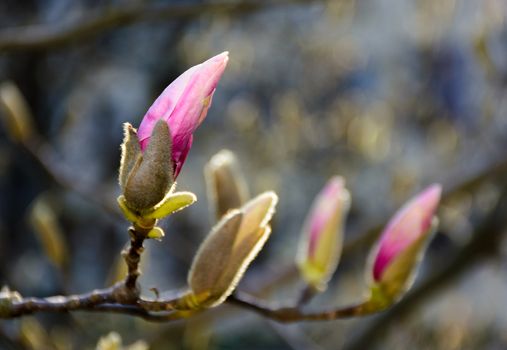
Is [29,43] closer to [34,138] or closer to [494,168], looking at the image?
[34,138]

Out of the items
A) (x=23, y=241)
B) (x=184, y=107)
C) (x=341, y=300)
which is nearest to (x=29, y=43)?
(x=184, y=107)

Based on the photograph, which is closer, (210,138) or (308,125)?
(308,125)

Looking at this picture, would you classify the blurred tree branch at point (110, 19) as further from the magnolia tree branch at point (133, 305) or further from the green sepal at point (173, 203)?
the green sepal at point (173, 203)

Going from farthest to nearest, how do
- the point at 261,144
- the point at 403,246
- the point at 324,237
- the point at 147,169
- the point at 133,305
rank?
1. the point at 261,144
2. the point at 324,237
3. the point at 403,246
4. the point at 133,305
5. the point at 147,169

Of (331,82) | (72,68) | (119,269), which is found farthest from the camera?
(331,82)

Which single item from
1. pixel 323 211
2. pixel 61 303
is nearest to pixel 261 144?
pixel 323 211

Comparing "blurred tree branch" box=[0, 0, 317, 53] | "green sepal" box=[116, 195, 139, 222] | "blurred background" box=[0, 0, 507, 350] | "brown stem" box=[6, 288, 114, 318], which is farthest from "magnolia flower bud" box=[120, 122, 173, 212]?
"blurred tree branch" box=[0, 0, 317, 53]

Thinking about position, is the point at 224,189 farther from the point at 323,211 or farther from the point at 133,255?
the point at 133,255

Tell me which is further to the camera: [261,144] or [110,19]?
[261,144]

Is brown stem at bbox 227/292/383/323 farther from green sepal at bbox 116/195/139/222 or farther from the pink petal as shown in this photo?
green sepal at bbox 116/195/139/222
